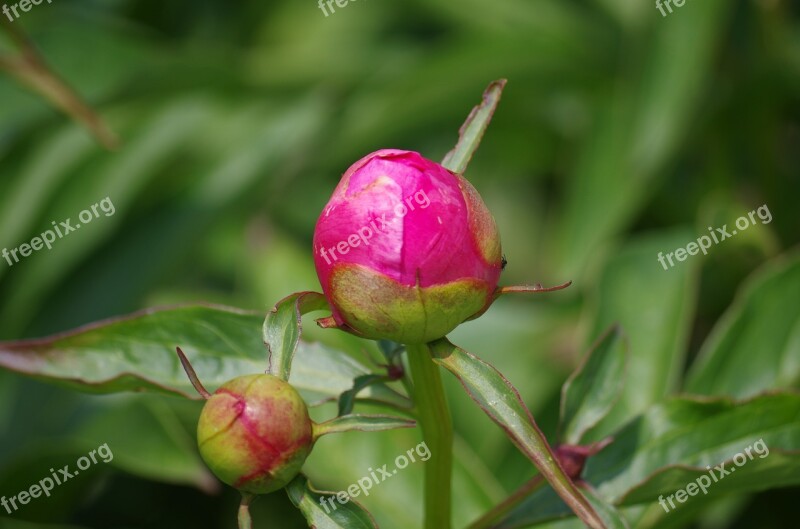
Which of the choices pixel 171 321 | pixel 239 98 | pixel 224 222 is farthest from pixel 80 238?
pixel 171 321

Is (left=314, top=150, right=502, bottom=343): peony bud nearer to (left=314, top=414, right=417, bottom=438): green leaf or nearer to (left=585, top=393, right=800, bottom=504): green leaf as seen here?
(left=314, top=414, right=417, bottom=438): green leaf

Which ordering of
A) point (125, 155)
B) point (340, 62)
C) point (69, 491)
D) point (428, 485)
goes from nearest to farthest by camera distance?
point (428, 485) < point (69, 491) < point (125, 155) < point (340, 62)

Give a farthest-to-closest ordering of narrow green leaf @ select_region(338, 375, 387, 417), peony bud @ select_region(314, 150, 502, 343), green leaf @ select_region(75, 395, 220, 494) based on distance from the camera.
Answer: green leaf @ select_region(75, 395, 220, 494)
narrow green leaf @ select_region(338, 375, 387, 417)
peony bud @ select_region(314, 150, 502, 343)

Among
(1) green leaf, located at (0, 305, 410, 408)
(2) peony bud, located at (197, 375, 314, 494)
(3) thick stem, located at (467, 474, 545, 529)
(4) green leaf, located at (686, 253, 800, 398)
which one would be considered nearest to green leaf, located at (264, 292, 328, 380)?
(2) peony bud, located at (197, 375, 314, 494)

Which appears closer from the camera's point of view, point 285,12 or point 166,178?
point 166,178

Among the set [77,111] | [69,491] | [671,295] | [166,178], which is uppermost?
Answer: [77,111]

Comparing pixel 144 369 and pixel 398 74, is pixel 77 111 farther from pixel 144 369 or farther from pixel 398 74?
pixel 398 74

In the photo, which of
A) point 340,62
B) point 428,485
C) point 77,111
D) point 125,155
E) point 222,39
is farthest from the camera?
point 222,39
